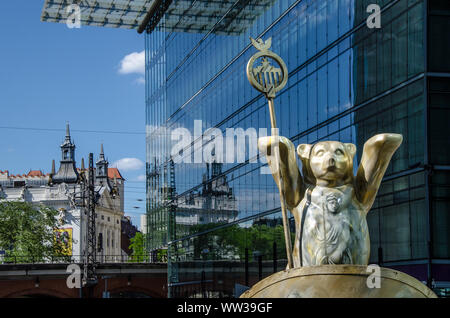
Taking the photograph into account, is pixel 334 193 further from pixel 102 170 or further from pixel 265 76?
pixel 102 170

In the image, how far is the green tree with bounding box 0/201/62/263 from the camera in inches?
2948

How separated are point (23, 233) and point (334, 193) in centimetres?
6598

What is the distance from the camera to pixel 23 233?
247ft

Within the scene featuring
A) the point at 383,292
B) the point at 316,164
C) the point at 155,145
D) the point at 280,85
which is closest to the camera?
the point at 383,292

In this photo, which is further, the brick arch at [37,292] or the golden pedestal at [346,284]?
the brick arch at [37,292]

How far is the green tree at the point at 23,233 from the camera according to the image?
74.9 m

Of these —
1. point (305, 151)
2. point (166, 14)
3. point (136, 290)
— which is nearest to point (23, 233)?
point (136, 290)

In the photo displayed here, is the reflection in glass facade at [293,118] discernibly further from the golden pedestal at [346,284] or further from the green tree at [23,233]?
the green tree at [23,233]

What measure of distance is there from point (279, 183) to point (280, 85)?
173cm

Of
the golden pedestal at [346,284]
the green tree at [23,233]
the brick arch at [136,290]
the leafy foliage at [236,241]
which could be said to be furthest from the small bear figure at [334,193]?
the green tree at [23,233]

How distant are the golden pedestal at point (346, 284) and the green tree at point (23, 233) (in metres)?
63.4

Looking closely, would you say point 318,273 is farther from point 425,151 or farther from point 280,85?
point 425,151

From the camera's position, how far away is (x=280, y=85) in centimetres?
1369
